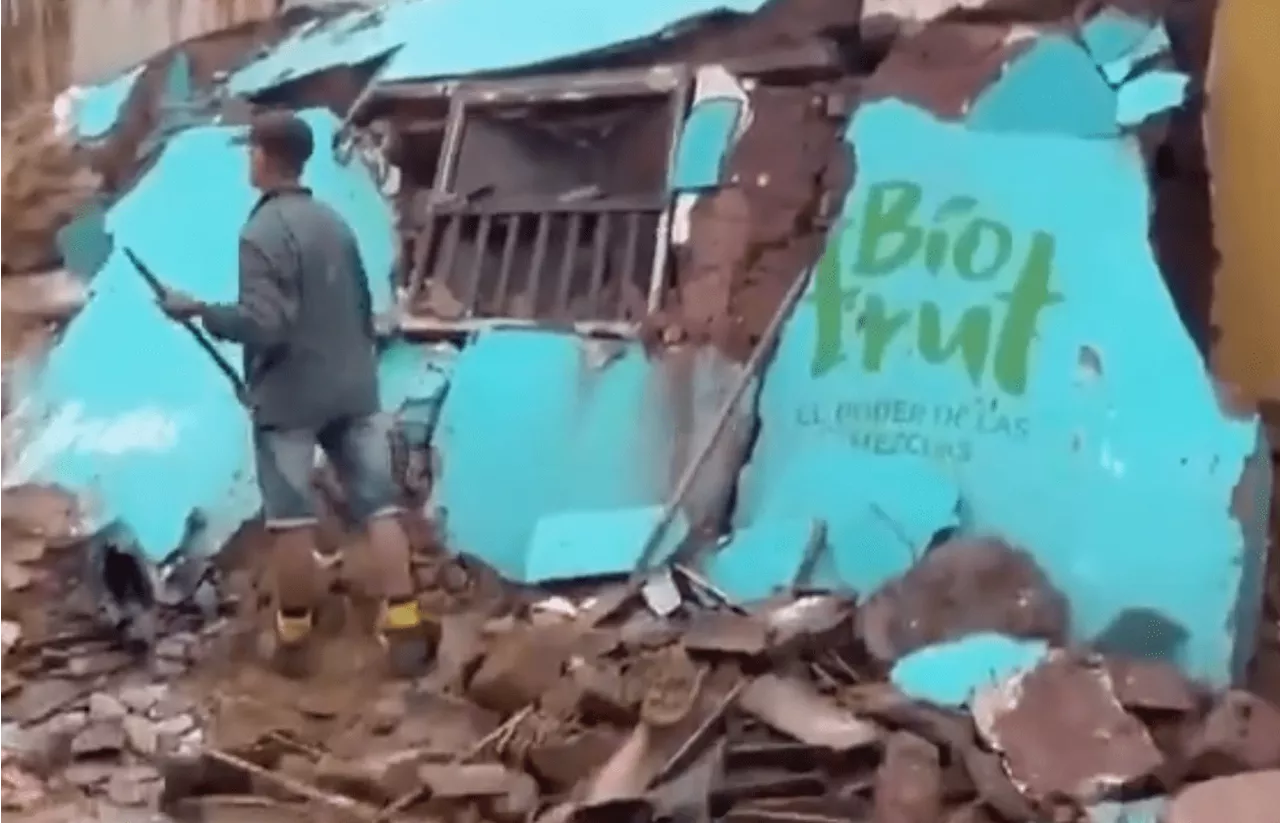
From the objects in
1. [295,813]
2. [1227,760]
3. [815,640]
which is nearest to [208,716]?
[295,813]

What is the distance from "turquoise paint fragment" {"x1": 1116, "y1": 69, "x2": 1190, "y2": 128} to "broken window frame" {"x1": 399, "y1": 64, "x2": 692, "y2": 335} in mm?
697

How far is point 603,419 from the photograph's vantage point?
Result: 298 cm

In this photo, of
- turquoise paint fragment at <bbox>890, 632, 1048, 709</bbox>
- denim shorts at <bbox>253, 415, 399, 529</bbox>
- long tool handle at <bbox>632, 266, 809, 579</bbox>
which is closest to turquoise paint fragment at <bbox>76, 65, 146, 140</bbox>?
denim shorts at <bbox>253, 415, 399, 529</bbox>

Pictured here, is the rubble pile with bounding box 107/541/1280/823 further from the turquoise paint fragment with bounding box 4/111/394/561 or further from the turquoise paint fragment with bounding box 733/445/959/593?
the turquoise paint fragment with bounding box 4/111/394/561

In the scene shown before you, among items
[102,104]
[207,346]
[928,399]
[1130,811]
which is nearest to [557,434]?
[928,399]

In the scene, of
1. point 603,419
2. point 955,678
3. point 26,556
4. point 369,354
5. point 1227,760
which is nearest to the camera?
point 1227,760

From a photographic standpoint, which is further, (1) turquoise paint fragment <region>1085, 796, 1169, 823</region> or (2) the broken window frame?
(2) the broken window frame

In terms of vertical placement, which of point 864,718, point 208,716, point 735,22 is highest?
point 735,22

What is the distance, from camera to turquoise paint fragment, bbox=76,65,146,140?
3688 millimetres

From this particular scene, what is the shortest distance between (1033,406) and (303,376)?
3.81 feet

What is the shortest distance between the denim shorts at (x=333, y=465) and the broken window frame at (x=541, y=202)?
18 cm

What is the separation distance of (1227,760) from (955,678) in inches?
13.6

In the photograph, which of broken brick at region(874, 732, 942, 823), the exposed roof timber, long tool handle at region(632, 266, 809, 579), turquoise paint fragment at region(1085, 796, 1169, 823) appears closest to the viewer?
turquoise paint fragment at region(1085, 796, 1169, 823)

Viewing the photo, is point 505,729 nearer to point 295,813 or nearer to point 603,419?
point 295,813
